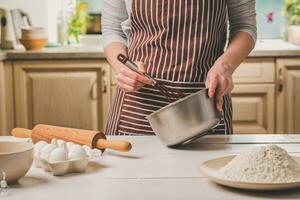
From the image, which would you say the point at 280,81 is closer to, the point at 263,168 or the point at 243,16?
the point at 243,16

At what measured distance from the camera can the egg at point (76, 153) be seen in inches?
47.3

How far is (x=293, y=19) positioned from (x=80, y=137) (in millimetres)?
2422

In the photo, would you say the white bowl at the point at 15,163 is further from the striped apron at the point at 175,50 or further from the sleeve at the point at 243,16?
the sleeve at the point at 243,16

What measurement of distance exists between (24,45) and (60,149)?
213 cm

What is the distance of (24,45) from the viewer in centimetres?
325

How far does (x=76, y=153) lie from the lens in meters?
1.21

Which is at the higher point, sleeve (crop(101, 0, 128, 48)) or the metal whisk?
sleeve (crop(101, 0, 128, 48))

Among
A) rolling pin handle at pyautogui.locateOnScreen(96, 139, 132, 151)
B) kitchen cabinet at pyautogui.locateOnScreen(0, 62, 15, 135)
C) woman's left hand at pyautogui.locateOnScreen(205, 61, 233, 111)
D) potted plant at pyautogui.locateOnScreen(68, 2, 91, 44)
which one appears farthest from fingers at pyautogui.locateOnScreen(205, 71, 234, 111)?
potted plant at pyautogui.locateOnScreen(68, 2, 91, 44)

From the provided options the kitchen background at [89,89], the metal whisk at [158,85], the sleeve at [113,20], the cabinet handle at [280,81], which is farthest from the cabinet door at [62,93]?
the metal whisk at [158,85]

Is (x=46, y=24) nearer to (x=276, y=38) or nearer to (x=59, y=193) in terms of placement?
(x=276, y=38)

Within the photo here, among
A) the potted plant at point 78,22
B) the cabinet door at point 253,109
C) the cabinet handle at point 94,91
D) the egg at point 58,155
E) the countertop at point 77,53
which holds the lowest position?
the cabinet door at point 253,109

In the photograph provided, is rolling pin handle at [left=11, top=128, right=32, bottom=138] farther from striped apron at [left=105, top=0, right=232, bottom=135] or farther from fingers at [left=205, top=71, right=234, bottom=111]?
fingers at [left=205, top=71, right=234, bottom=111]

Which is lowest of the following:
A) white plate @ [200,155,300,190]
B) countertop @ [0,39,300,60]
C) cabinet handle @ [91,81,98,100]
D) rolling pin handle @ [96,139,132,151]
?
cabinet handle @ [91,81,98,100]

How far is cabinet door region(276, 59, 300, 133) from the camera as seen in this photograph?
3132 mm
